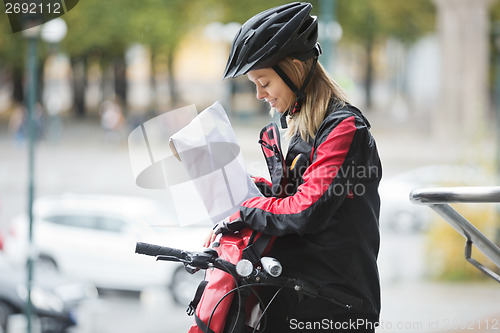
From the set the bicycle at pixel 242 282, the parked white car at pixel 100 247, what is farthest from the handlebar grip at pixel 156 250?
the parked white car at pixel 100 247

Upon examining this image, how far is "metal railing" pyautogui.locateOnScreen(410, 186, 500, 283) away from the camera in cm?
162

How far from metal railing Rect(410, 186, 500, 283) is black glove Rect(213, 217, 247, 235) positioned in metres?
0.44

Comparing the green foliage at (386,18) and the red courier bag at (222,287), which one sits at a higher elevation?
the green foliage at (386,18)

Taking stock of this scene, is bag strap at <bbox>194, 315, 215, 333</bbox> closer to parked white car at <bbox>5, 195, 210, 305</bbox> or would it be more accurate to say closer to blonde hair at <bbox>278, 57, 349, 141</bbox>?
blonde hair at <bbox>278, 57, 349, 141</bbox>

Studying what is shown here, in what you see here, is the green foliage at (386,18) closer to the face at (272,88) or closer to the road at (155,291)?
the road at (155,291)

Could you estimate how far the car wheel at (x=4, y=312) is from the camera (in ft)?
26.6

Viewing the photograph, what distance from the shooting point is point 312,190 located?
1.78m

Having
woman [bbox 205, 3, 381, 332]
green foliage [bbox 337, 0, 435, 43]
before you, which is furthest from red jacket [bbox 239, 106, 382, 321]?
green foliage [bbox 337, 0, 435, 43]

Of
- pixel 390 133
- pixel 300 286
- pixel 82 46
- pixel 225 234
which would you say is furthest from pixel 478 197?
pixel 82 46

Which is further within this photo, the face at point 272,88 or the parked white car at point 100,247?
the parked white car at point 100,247

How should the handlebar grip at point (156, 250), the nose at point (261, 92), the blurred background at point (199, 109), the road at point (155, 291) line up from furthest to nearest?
1. the blurred background at point (199, 109)
2. the road at point (155, 291)
3. the nose at point (261, 92)
4. the handlebar grip at point (156, 250)

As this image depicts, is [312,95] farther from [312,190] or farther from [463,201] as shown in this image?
[463,201]

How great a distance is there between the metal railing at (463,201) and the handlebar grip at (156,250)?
1.96 ft

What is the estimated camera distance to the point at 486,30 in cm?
2142
